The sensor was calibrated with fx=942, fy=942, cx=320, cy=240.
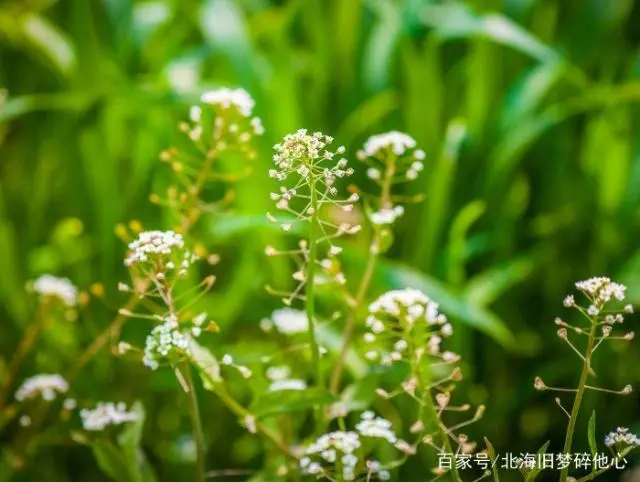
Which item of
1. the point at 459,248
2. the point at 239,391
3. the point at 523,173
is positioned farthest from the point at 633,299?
the point at 239,391

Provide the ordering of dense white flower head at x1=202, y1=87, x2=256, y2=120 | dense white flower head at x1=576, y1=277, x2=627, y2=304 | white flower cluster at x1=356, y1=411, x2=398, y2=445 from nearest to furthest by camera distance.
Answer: dense white flower head at x1=576, y1=277, x2=627, y2=304 → white flower cluster at x1=356, y1=411, x2=398, y2=445 → dense white flower head at x1=202, y1=87, x2=256, y2=120

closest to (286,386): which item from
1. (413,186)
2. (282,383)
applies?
(282,383)

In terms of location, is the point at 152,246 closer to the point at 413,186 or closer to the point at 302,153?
the point at 302,153

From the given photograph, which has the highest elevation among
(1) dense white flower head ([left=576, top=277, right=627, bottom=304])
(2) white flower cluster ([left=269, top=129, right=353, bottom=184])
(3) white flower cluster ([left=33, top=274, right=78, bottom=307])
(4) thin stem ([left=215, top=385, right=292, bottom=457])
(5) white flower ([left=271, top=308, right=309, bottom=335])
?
(2) white flower cluster ([left=269, top=129, right=353, bottom=184])

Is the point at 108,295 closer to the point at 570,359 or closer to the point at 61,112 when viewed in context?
the point at 61,112

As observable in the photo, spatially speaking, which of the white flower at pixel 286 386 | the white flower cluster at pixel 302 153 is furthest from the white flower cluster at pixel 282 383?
the white flower cluster at pixel 302 153

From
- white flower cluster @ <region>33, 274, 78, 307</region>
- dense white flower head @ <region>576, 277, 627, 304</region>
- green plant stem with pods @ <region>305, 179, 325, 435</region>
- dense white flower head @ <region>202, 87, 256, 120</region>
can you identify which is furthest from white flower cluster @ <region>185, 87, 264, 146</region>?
dense white flower head @ <region>576, 277, 627, 304</region>

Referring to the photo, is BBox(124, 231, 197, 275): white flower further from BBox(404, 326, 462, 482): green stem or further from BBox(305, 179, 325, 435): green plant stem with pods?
BBox(404, 326, 462, 482): green stem

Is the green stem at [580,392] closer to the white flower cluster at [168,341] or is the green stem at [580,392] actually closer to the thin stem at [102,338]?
the white flower cluster at [168,341]

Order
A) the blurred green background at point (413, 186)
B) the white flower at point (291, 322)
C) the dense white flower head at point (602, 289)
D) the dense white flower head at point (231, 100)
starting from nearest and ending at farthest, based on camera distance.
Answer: the dense white flower head at point (602, 289) < the dense white flower head at point (231, 100) < the white flower at point (291, 322) < the blurred green background at point (413, 186)
